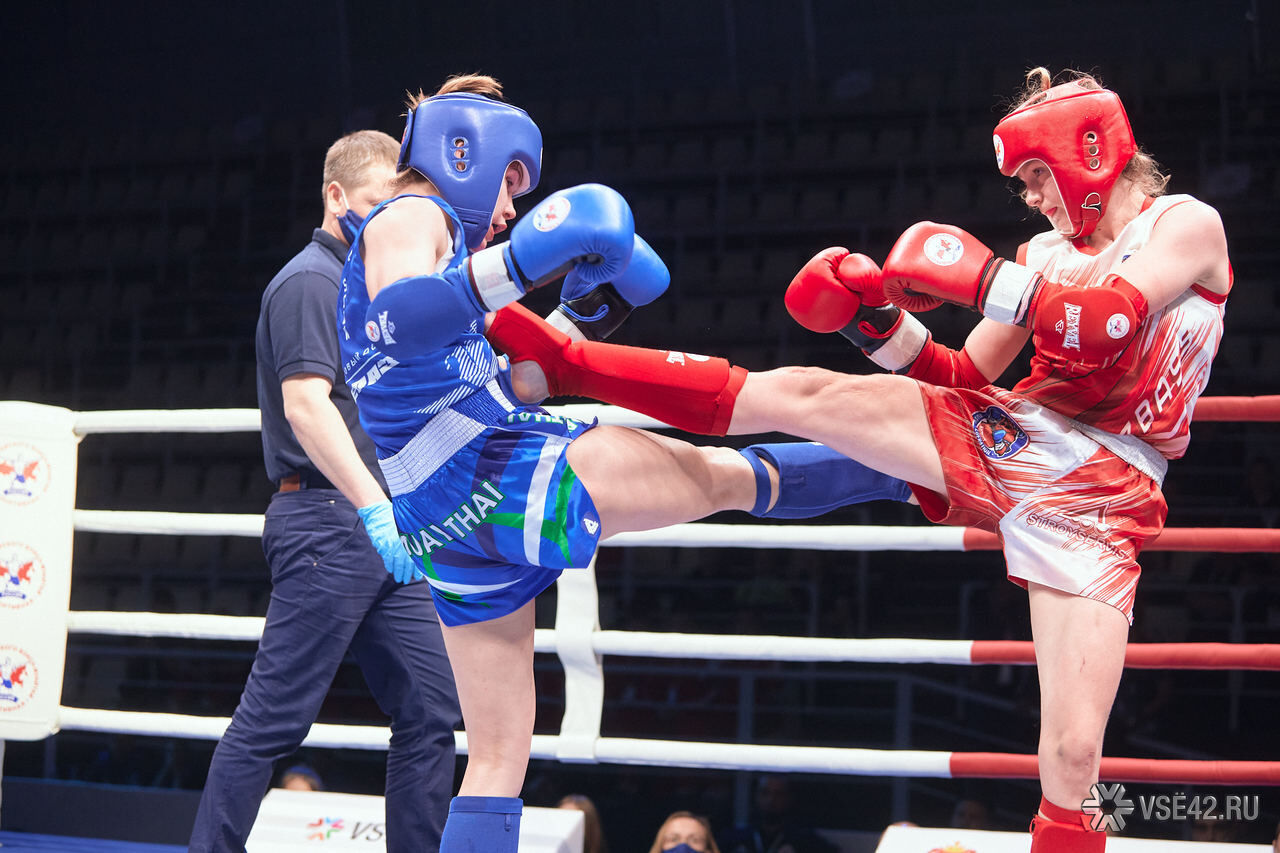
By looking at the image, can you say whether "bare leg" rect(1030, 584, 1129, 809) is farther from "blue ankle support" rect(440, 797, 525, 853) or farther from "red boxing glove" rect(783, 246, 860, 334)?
"blue ankle support" rect(440, 797, 525, 853)

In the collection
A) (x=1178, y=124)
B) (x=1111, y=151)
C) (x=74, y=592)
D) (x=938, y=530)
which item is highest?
(x=1178, y=124)

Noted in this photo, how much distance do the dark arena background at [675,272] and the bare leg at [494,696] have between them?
5.11 ft

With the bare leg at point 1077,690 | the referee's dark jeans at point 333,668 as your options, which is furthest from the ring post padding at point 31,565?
the bare leg at point 1077,690

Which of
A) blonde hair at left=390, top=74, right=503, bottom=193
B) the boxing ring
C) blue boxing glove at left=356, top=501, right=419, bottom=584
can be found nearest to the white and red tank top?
the boxing ring

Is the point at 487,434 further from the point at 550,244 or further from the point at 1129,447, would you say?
the point at 1129,447

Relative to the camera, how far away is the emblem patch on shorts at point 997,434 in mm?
1673

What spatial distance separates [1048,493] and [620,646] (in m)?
1.07

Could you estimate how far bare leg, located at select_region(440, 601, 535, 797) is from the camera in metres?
1.65

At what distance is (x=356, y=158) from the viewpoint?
87.3 inches

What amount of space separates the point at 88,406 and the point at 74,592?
1360 mm

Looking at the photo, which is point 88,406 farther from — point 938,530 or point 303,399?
point 938,530

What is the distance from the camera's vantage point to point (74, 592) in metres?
6.27

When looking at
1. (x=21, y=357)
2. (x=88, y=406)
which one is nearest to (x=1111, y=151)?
(x=88, y=406)

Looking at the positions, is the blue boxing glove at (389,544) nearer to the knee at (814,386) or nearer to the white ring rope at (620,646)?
the white ring rope at (620,646)
